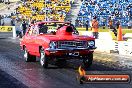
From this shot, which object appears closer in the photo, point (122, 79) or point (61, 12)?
point (122, 79)

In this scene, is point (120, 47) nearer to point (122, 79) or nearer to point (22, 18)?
point (122, 79)

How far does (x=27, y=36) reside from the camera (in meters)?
15.9

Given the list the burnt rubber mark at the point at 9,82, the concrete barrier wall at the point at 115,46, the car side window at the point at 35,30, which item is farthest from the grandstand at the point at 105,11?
the burnt rubber mark at the point at 9,82

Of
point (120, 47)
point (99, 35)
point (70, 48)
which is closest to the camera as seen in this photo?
point (70, 48)

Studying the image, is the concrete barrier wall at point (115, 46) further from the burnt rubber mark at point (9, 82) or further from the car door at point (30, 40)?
the burnt rubber mark at point (9, 82)

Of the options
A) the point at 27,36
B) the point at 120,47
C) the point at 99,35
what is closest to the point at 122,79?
the point at 27,36

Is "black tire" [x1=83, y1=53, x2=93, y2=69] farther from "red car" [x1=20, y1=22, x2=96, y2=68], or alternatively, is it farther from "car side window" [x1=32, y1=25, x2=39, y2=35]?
"car side window" [x1=32, y1=25, x2=39, y2=35]

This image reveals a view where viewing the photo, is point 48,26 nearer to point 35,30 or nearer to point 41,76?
point 35,30

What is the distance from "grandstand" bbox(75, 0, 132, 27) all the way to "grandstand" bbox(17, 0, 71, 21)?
2.51m

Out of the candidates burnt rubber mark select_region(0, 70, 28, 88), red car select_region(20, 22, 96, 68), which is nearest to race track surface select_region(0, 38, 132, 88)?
burnt rubber mark select_region(0, 70, 28, 88)

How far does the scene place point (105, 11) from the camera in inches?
1839

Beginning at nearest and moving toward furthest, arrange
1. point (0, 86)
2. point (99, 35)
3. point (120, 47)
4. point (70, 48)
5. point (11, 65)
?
point (0, 86), point (70, 48), point (11, 65), point (120, 47), point (99, 35)

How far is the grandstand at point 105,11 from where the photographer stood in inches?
1718

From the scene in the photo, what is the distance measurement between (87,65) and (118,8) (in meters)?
33.0
